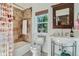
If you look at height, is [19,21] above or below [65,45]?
above

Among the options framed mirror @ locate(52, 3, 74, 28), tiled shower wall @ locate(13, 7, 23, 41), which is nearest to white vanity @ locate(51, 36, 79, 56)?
framed mirror @ locate(52, 3, 74, 28)

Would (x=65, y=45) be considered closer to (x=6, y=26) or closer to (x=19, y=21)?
(x=19, y=21)

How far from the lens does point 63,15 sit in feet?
5.39

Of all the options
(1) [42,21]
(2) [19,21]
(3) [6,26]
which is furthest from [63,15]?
(3) [6,26]

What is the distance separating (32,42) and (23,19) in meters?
0.26

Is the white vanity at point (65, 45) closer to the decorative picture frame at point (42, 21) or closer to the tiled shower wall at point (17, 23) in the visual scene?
the decorative picture frame at point (42, 21)

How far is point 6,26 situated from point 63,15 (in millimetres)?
617

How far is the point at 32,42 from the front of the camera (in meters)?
1.66

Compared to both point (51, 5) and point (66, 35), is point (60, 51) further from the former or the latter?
point (51, 5)

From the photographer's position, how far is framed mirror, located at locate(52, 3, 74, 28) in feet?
5.34

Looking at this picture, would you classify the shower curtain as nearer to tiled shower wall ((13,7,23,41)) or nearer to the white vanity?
tiled shower wall ((13,7,23,41))

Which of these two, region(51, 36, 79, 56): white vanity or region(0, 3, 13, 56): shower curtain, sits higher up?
region(0, 3, 13, 56): shower curtain

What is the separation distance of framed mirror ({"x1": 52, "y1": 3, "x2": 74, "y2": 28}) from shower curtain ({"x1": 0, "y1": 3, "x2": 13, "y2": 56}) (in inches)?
18.4

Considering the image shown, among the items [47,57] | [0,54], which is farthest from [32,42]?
[0,54]
